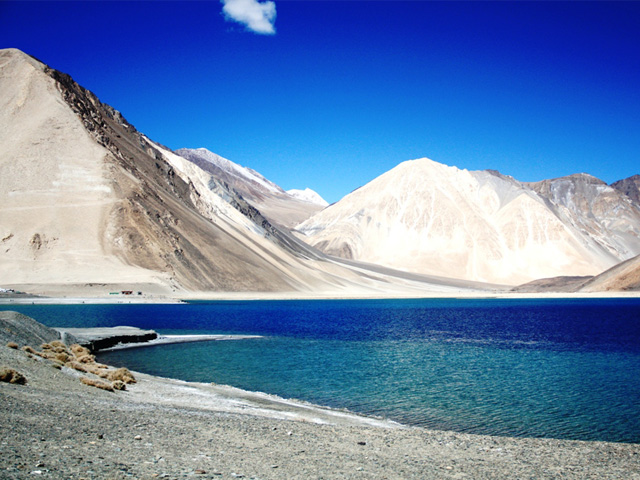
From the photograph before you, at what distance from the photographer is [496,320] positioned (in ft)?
176

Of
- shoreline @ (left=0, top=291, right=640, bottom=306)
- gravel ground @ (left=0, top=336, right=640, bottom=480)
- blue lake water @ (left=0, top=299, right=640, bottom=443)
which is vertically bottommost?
shoreline @ (left=0, top=291, right=640, bottom=306)

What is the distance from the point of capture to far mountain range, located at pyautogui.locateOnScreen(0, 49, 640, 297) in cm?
7700

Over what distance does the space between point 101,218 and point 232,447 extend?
78.6 metres

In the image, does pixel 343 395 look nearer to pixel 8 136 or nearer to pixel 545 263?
pixel 8 136

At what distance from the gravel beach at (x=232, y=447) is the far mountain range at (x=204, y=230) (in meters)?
61.3

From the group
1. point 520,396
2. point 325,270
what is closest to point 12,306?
point 520,396

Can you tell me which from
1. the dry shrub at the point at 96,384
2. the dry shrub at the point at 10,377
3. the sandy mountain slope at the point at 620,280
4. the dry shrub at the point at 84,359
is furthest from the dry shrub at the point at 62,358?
the sandy mountain slope at the point at 620,280

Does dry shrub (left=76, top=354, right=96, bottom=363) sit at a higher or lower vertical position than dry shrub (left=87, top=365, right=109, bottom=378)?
lower

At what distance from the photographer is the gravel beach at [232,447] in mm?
7822

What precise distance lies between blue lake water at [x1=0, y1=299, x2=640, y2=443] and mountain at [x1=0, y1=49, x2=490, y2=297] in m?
29.8

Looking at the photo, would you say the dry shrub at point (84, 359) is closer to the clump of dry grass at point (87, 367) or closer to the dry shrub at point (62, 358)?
the clump of dry grass at point (87, 367)

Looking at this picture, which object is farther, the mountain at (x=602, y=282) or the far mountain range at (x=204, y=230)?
the mountain at (x=602, y=282)

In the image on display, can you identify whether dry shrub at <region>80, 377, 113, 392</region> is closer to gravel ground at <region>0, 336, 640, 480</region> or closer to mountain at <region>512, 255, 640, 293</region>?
gravel ground at <region>0, 336, 640, 480</region>

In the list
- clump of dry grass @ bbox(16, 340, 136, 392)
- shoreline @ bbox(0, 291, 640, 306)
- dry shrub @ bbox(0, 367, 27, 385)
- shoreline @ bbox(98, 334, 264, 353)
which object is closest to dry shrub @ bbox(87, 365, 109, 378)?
clump of dry grass @ bbox(16, 340, 136, 392)
